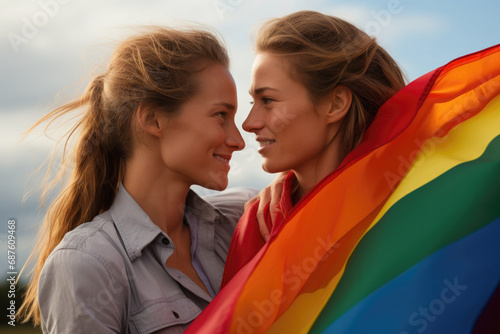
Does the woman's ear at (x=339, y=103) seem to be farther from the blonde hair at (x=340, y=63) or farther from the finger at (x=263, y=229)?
the finger at (x=263, y=229)

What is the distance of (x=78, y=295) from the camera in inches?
90.3

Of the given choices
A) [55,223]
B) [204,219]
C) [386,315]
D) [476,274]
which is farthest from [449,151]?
[55,223]

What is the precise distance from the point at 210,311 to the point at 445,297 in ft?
2.83

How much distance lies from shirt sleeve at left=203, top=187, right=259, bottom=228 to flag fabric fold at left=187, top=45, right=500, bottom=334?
3.02ft

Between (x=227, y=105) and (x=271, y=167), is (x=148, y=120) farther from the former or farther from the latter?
(x=271, y=167)

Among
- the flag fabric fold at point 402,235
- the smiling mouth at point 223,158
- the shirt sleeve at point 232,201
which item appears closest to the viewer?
the flag fabric fold at point 402,235

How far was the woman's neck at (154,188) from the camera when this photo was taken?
2771 mm

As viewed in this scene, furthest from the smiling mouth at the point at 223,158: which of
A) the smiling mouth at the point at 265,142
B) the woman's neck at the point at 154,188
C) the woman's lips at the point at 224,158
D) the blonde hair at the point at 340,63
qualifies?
the blonde hair at the point at 340,63

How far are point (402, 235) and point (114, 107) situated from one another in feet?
4.83

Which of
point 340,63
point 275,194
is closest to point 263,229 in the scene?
point 275,194

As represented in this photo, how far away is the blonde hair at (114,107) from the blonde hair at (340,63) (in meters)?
0.44

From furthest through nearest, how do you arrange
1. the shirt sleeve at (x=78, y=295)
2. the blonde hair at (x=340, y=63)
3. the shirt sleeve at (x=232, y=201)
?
the shirt sleeve at (x=232, y=201)
the blonde hair at (x=340, y=63)
the shirt sleeve at (x=78, y=295)

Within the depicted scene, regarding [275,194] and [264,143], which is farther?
[275,194]

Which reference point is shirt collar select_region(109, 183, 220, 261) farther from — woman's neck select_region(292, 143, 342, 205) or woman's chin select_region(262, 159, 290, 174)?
woman's neck select_region(292, 143, 342, 205)
